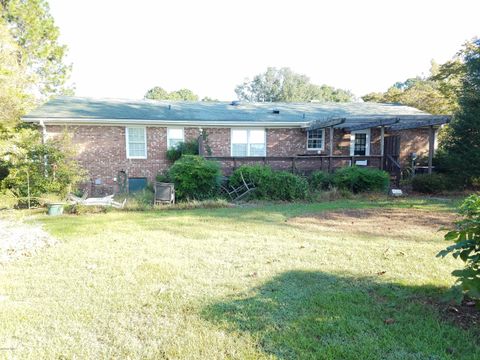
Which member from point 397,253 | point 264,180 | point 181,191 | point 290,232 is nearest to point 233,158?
point 264,180

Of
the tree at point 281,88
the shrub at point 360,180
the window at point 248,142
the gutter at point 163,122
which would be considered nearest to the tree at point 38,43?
the gutter at point 163,122

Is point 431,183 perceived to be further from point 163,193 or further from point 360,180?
point 163,193

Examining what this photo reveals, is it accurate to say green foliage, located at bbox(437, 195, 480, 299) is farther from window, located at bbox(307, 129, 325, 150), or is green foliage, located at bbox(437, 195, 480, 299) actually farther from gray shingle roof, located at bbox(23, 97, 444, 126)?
window, located at bbox(307, 129, 325, 150)

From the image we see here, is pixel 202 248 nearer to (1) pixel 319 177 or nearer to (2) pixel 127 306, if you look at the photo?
(2) pixel 127 306

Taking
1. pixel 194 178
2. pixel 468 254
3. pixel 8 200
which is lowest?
pixel 8 200

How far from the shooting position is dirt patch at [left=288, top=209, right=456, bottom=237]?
7207 mm

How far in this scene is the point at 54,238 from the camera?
6.44 meters

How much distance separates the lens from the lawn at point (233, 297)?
108 inches

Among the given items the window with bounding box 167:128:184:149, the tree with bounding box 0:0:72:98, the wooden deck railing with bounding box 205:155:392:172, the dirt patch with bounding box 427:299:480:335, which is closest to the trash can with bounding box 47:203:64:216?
the wooden deck railing with bounding box 205:155:392:172

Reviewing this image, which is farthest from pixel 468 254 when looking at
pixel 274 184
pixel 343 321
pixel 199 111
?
pixel 199 111

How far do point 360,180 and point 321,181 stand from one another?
1557mm

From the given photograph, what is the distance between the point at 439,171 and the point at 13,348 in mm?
17222

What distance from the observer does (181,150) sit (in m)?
14.9

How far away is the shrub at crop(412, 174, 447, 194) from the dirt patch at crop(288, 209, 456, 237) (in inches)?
182
